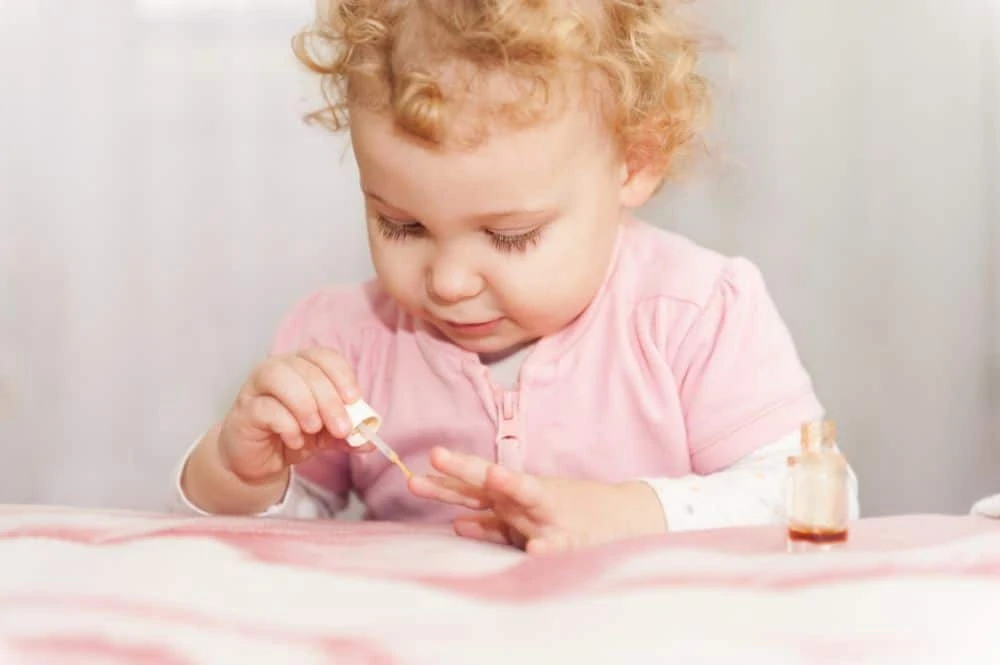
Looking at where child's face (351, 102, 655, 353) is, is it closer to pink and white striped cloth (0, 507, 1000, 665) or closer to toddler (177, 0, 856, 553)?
toddler (177, 0, 856, 553)

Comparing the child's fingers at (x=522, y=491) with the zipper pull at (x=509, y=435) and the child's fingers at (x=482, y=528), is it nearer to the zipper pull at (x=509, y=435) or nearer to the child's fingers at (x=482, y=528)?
the child's fingers at (x=482, y=528)

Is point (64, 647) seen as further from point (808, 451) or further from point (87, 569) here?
point (808, 451)

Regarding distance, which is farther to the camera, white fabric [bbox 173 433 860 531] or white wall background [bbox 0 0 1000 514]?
white wall background [bbox 0 0 1000 514]

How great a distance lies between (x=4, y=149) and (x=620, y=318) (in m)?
0.76

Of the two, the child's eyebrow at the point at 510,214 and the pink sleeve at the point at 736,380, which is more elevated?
the child's eyebrow at the point at 510,214

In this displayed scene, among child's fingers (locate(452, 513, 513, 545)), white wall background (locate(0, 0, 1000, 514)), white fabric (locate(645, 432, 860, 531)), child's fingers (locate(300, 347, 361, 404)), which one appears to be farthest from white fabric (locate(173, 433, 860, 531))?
white wall background (locate(0, 0, 1000, 514))

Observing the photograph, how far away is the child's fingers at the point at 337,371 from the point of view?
0.99 m

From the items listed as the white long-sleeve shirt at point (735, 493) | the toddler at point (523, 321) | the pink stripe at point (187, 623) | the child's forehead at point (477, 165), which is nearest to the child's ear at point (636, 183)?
the toddler at point (523, 321)

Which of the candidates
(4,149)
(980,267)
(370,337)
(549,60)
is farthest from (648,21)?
A: (4,149)

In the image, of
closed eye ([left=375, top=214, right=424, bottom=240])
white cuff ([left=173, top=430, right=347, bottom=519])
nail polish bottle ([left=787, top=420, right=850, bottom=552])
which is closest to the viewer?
nail polish bottle ([left=787, top=420, right=850, bottom=552])

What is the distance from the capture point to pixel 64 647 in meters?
0.68

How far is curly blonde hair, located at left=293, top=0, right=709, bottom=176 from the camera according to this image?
0.96 m

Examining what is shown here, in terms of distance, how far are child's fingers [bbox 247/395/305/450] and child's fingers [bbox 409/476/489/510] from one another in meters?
0.13

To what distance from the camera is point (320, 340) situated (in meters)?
1.22
